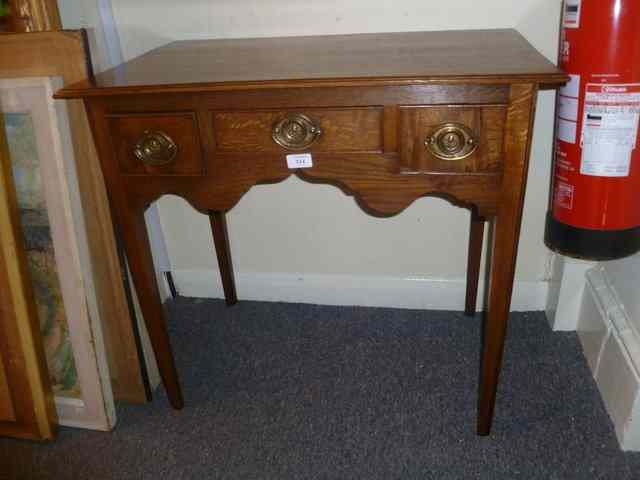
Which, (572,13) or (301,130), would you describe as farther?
(572,13)

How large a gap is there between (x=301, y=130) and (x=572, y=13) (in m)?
0.54

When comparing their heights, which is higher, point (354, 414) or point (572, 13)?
point (572, 13)

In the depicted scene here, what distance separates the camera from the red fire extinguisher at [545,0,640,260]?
1.03 meters

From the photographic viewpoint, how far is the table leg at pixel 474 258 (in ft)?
4.81

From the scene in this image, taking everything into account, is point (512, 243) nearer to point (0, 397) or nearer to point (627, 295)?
point (627, 295)

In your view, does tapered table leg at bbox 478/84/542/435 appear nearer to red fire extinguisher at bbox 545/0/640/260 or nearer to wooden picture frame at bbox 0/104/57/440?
red fire extinguisher at bbox 545/0/640/260

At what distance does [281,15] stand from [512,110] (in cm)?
69

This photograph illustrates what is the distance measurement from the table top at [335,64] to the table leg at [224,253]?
0.45 metres

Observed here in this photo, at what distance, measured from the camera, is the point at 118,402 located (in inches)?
54.0

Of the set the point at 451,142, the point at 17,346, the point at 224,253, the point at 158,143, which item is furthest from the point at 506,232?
the point at 17,346

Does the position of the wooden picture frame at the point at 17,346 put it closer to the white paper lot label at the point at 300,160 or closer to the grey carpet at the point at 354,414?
the grey carpet at the point at 354,414

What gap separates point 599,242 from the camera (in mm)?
1179

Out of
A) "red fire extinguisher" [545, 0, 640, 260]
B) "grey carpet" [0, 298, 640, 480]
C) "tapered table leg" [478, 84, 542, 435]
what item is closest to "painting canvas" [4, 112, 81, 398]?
"grey carpet" [0, 298, 640, 480]

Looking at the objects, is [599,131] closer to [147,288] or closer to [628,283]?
[628,283]
